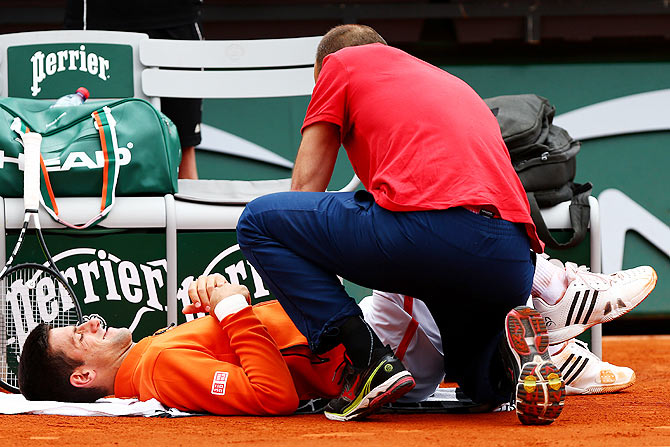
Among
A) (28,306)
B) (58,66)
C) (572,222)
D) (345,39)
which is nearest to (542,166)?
(572,222)

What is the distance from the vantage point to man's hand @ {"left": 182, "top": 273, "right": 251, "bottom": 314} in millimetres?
2850

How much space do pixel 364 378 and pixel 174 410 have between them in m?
0.55

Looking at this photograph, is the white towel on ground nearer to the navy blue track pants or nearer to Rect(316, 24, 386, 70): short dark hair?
the navy blue track pants

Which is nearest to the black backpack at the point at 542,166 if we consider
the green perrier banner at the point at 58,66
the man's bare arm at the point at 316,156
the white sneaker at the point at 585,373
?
the white sneaker at the point at 585,373

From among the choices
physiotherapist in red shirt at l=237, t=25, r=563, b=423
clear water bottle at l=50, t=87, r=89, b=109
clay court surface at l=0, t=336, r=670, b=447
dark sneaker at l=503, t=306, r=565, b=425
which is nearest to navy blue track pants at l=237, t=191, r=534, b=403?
physiotherapist in red shirt at l=237, t=25, r=563, b=423

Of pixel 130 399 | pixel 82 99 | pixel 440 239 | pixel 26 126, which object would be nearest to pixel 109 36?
pixel 82 99

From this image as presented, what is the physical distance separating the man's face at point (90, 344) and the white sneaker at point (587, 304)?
1.18m

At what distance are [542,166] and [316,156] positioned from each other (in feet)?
3.62

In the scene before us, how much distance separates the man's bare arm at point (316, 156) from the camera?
8.99 feet

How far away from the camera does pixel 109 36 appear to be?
162 inches

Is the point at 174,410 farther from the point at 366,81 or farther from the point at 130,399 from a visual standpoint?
the point at 366,81

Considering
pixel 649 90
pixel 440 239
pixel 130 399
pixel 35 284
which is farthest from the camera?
pixel 649 90

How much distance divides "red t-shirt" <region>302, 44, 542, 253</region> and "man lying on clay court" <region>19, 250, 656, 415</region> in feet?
1.44

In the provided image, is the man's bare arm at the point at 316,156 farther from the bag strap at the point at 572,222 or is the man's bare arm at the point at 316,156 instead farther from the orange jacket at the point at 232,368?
the bag strap at the point at 572,222
